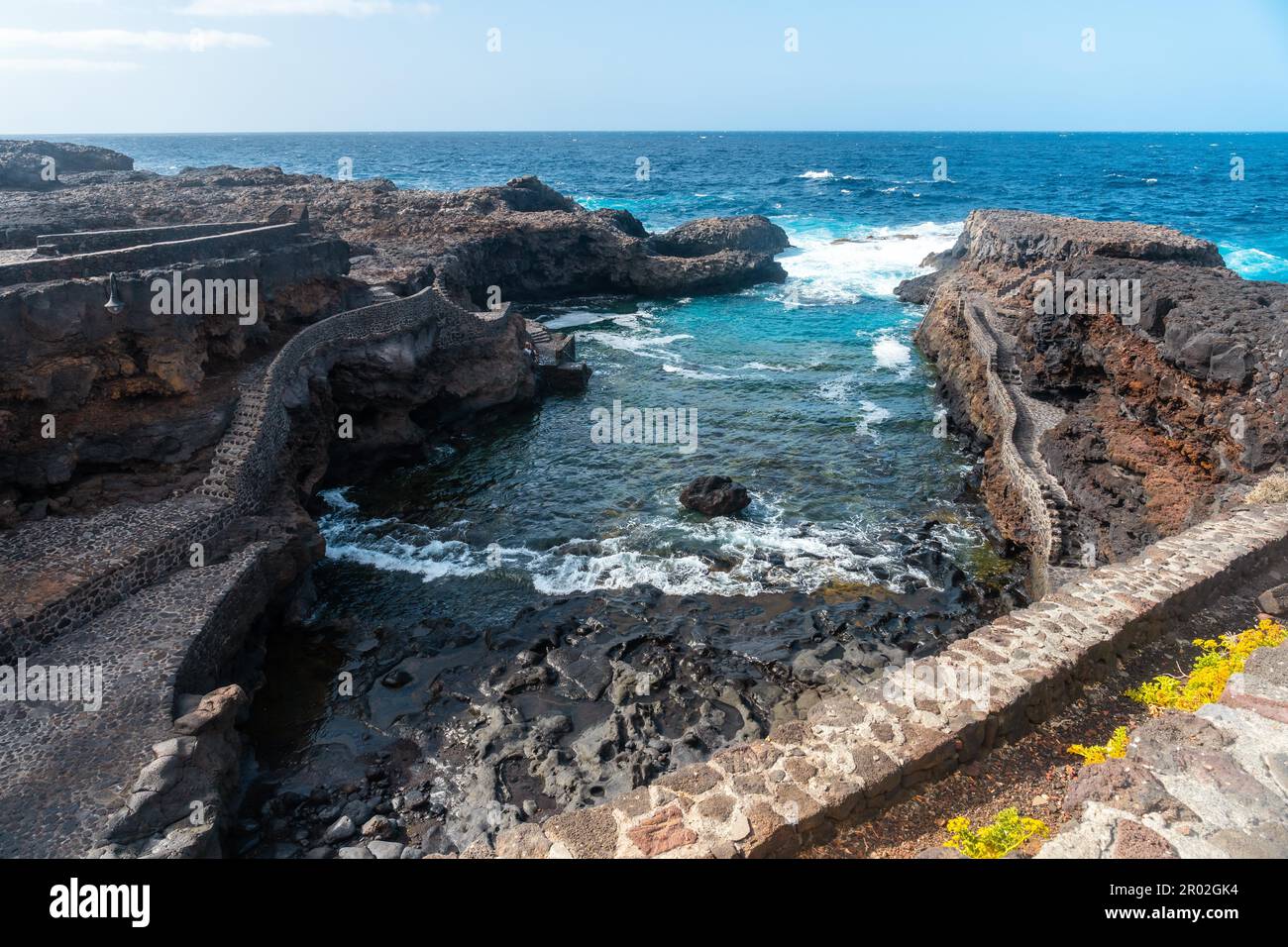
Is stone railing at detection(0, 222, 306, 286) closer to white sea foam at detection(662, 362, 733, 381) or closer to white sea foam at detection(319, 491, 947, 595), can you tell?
white sea foam at detection(319, 491, 947, 595)

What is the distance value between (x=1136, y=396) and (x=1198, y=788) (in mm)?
16303

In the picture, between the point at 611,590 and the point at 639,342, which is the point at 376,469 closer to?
the point at 611,590

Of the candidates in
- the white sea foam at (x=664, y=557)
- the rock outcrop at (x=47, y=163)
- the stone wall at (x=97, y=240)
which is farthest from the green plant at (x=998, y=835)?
the rock outcrop at (x=47, y=163)

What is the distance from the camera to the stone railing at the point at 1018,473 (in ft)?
57.2

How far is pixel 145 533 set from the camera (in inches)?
606

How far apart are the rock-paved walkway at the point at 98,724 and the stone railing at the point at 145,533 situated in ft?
1.33

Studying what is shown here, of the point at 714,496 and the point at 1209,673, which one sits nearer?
the point at 1209,673

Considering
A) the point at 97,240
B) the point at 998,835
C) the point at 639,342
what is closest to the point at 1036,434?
the point at 998,835

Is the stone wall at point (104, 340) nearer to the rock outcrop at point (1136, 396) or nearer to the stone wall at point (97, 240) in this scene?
the stone wall at point (97, 240)

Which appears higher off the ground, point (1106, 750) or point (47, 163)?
point (47, 163)

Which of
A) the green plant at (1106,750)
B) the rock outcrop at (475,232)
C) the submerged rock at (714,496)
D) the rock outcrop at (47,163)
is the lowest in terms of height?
the green plant at (1106,750)

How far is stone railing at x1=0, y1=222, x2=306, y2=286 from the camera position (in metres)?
17.2

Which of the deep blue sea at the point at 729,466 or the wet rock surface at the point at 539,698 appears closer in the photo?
the wet rock surface at the point at 539,698
